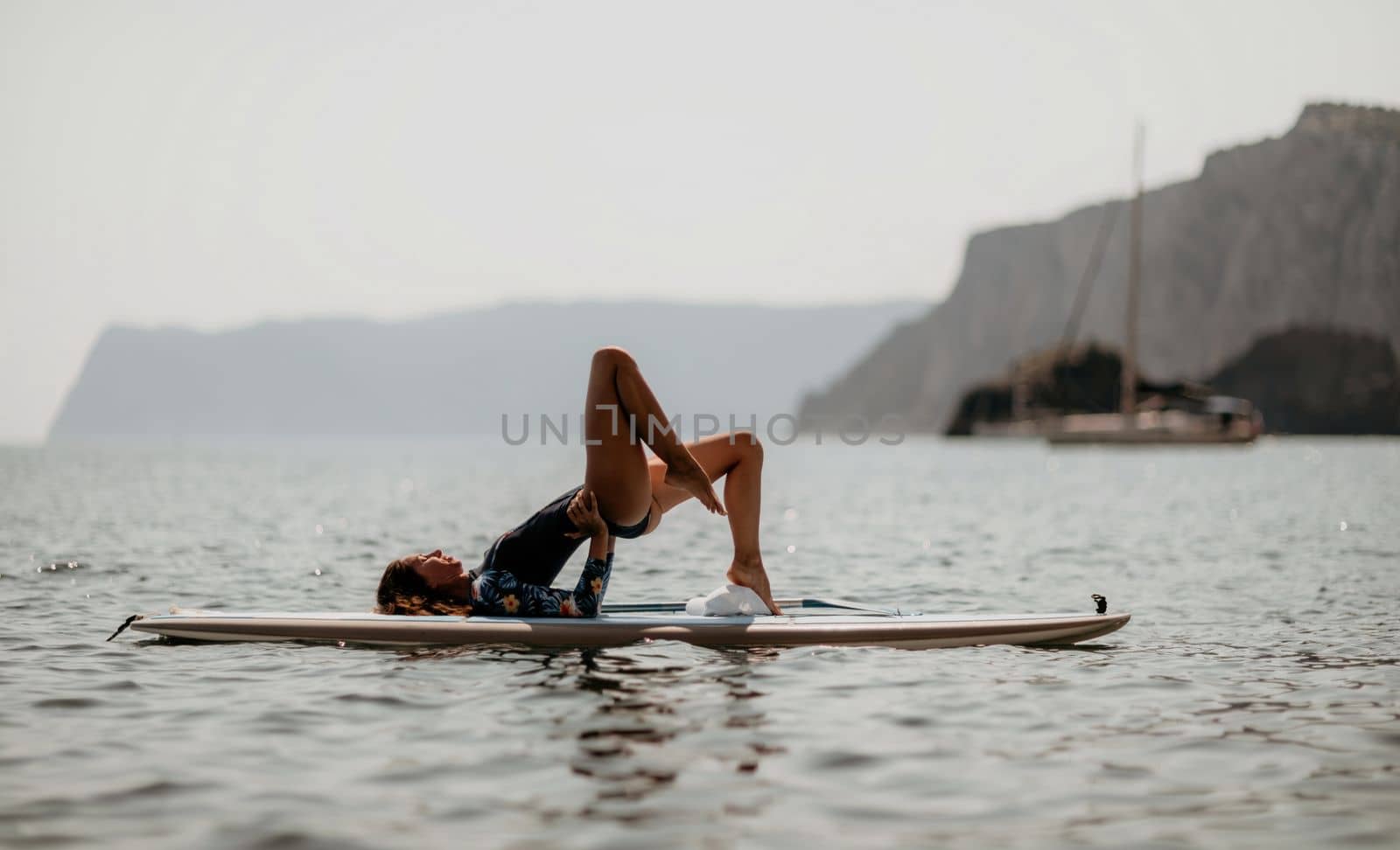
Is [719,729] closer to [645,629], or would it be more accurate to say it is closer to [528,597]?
[645,629]

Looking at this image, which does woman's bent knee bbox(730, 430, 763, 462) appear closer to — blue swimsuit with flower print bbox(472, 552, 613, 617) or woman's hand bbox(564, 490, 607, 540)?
woman's hand bbox(564, 490, 607, 540)

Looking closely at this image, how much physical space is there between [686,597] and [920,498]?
906 inches

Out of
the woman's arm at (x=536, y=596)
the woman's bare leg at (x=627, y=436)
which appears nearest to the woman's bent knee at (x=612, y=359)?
the woman's bare leg at (x=627, y=436)

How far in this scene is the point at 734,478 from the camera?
7.55 m

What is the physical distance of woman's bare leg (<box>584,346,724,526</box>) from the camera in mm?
6871

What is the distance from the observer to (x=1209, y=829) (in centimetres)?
459

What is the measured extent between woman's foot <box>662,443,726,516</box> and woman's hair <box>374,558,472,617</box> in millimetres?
1985

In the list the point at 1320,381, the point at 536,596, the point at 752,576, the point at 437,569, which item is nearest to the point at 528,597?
the point at 536,596

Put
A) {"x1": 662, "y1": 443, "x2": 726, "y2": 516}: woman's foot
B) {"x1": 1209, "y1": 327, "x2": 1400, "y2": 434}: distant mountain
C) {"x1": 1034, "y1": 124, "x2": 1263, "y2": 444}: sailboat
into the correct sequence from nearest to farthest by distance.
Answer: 1. {"x1": 662, "y1": 443, "x2": 726, "y2": 516}: woman's foot
2. {"x1": 1034, "y1": 124, "x2": 1263, "y2": 444}: sailboat
3. {"x1": 1209, "y1": 327, "x2": 1400, "y2": 434}: distant mountain

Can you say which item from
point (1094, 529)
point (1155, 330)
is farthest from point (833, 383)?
point (1094, 529)

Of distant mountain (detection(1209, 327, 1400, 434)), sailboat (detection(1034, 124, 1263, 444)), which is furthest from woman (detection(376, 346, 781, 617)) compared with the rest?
distant mountain (detection(1209, 327, 1400, 434))

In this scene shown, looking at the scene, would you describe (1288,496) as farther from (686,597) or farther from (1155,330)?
(1155,330)

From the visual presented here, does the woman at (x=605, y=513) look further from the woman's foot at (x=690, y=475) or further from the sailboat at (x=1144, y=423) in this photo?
the sailboat at (x=1144, y=423)

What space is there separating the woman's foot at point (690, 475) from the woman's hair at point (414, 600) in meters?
1.99
